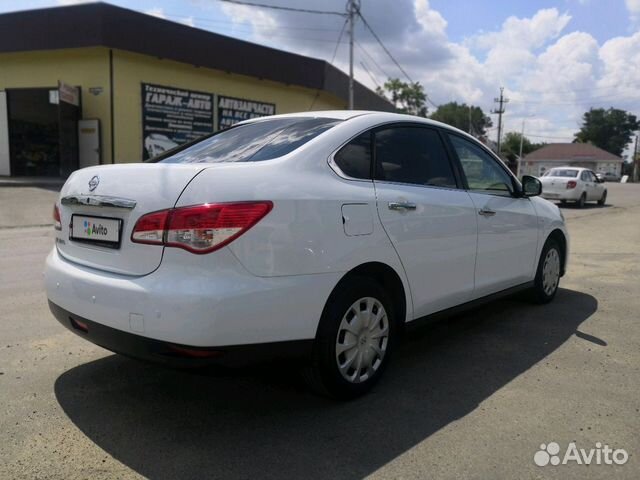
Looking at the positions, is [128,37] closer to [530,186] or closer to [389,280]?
[530,186]

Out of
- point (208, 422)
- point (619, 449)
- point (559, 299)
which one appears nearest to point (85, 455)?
point (208, 422)

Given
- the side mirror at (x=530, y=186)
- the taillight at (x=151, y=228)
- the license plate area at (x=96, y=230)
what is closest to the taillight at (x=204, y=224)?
the taillight at (x=151, y=228)

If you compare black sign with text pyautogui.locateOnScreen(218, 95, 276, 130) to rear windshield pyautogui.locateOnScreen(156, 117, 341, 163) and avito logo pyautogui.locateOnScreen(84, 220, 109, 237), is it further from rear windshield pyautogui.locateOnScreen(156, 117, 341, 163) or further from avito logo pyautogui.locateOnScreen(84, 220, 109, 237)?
avito logo pyautogui.locateOnScreen(84, 220, 109, 237)

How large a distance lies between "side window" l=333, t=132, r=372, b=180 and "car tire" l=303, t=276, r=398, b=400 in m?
0.64

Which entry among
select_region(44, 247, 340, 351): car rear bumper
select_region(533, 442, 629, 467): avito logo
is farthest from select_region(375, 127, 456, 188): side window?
select_region(533, 442, 629, 467): avito logo

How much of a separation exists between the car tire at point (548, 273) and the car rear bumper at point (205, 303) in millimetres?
3157

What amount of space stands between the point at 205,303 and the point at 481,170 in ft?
9.32

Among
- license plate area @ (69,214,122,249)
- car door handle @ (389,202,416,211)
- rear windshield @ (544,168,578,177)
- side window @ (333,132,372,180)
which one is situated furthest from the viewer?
rear windshield @ (544,168,578,177)

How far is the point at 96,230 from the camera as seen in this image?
9.86 ft

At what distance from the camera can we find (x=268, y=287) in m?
2.67

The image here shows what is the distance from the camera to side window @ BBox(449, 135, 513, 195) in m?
4.29

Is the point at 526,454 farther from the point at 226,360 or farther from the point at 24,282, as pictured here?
the point at 24,282

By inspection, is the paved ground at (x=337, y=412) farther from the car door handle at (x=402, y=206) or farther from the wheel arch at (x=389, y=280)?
the car door handle at (x=402, y=206)

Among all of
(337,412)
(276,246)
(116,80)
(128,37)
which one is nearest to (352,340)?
(337,412)
